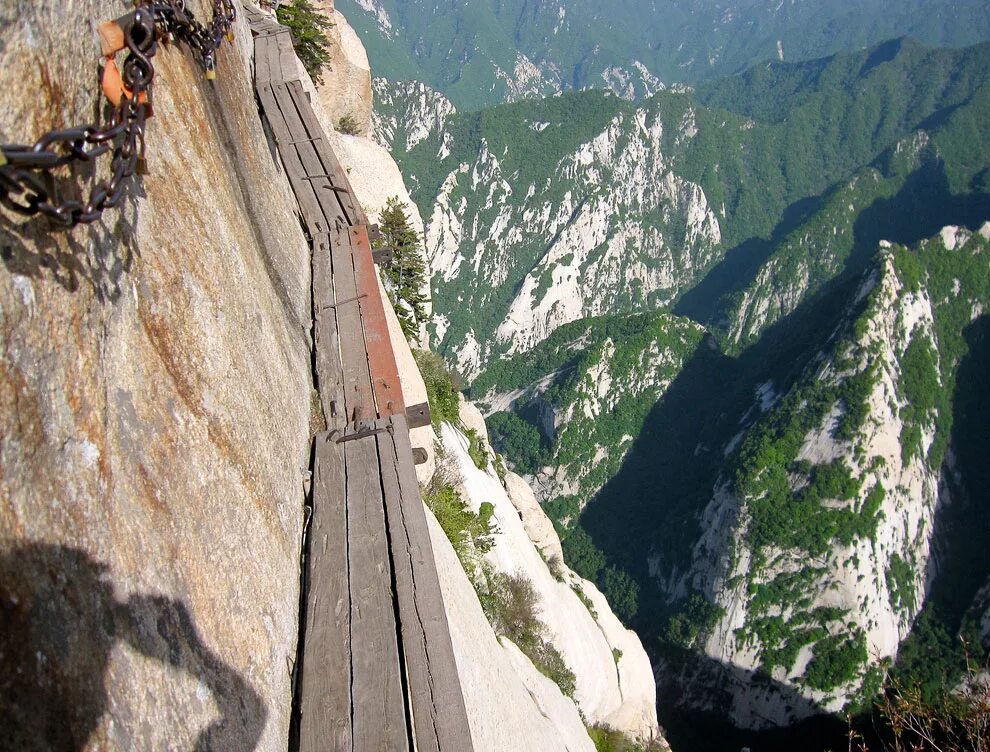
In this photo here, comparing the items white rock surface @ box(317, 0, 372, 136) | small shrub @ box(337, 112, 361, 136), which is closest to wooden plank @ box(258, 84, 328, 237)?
white rock surface @ box(317, 0, 372, 136)

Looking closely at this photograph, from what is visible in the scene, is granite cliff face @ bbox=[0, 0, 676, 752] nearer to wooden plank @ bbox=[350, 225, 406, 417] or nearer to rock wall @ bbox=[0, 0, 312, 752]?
rock wall @ bbox=[0, 0, 312, 752]

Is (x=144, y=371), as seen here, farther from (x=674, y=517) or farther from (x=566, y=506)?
(x=566, y=506)

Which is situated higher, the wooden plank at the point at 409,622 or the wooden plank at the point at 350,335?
the wooden plank at the point at 350,335

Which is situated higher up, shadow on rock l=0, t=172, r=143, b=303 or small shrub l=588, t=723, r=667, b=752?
shadow on rock l=0, t=172, r=143, b=303

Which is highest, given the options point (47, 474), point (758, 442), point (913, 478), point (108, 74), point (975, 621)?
point (758, 442)

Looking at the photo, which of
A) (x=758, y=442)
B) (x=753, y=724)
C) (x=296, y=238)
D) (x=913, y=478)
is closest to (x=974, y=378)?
(x=913, y=478)

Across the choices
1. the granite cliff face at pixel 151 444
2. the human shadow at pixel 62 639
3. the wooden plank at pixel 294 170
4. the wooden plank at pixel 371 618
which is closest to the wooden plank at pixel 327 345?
the granite cliff face at pixel 151 444

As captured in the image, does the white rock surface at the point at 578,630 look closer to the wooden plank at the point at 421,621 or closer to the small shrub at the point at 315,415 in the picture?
the small shrub at the point at 315,415
